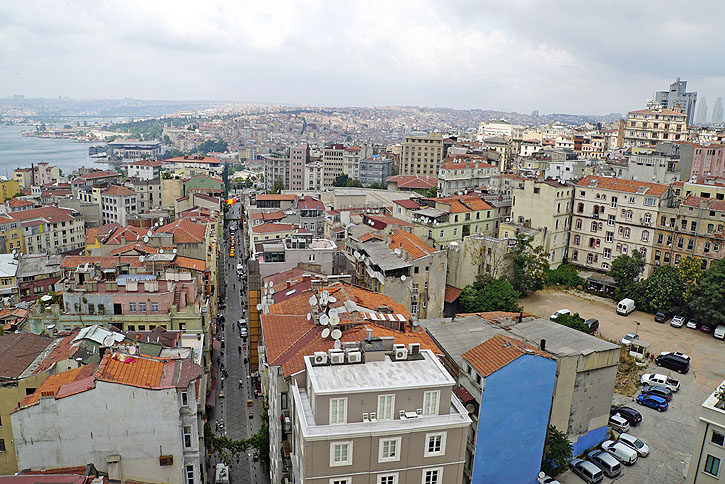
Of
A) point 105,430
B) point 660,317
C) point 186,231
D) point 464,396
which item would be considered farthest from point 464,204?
point 105,430

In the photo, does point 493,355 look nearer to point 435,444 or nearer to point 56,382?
point 435,444

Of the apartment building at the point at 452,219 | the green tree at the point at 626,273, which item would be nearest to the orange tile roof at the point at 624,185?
the green tree at the point at 626,273

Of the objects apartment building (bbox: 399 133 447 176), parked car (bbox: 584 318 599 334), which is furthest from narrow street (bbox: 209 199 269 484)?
apartment building (bbox: 399 133 447 176)

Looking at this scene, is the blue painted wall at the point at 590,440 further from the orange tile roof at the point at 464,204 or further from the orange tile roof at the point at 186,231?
the orange tile roof at the point at 186,231

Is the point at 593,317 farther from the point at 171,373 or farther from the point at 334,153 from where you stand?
the point at 334,153

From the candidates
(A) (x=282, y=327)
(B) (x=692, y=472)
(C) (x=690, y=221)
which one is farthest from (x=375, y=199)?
(B) (x=692, y=472)

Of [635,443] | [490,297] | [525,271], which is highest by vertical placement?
[525,271]
